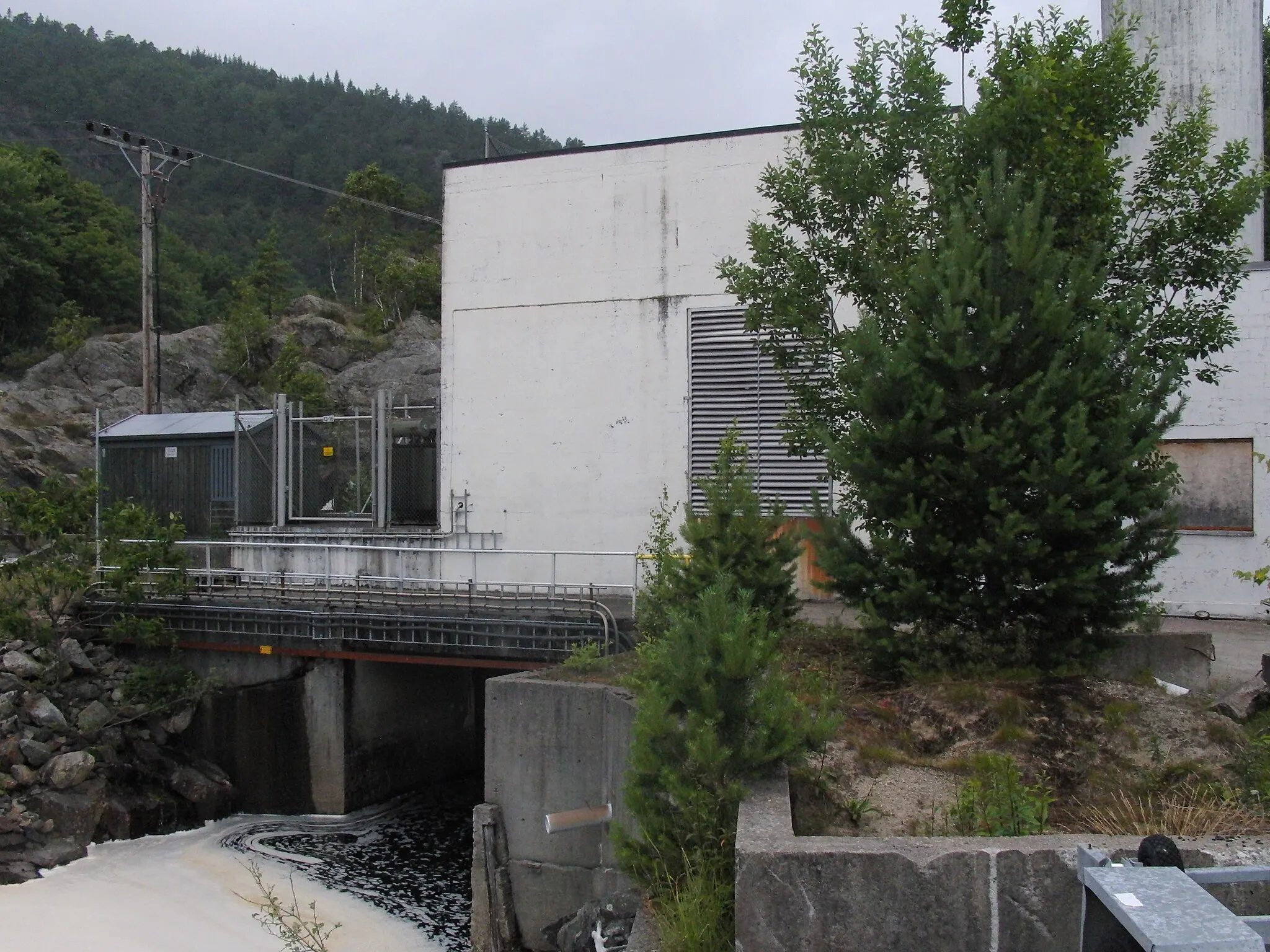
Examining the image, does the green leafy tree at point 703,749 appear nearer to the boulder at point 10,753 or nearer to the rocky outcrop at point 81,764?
the rocky outcrop at point 81,764

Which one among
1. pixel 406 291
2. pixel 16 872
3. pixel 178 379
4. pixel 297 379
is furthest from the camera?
pixel 406 291

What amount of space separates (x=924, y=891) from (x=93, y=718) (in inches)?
594

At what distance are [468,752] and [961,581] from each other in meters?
13.9

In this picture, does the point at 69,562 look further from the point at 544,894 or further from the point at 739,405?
the point at 544,894

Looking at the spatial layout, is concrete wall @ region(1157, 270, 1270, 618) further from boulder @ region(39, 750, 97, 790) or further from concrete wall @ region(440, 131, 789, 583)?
boulder @ region(39, 750, 97, 790)

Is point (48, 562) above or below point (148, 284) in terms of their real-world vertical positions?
below

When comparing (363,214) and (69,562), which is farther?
(363,214)

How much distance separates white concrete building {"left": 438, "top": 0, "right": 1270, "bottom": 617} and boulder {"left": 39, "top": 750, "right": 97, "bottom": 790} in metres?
7.14

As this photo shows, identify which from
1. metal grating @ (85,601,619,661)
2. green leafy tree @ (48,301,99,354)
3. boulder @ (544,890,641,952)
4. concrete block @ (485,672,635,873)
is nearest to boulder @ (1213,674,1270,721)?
boulder @ (544,890,641,952)

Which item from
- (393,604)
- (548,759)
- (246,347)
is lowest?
(548,759)

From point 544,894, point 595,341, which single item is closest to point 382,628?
point 544,894

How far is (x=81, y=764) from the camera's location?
15492 mm

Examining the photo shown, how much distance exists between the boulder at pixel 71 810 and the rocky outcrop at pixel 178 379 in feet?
62.9

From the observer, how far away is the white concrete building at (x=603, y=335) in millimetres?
18609
